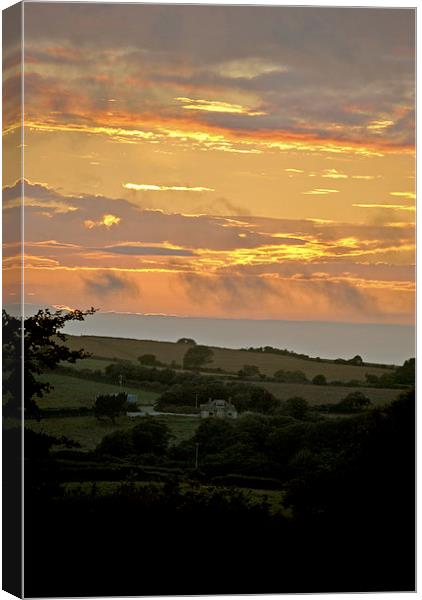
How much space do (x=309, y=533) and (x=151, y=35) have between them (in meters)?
4.21

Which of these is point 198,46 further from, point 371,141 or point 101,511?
point 101,511

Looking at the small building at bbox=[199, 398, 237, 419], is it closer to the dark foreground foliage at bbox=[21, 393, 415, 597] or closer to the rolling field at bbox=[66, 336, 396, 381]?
the dark foreground foliage at bbox=[21, 393, 415, 597]

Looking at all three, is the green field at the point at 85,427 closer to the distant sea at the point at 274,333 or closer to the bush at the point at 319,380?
the distant sea at the point at 274,333

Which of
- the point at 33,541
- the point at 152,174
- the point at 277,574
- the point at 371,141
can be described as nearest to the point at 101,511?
the point at 33,541

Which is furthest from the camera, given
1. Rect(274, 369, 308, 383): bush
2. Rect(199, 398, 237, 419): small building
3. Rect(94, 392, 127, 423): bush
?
Rect(274, 369, 308, 383): bush

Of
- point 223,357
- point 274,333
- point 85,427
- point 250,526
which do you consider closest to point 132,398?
point 85,427

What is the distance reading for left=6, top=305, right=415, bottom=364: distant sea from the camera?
13.8 meters

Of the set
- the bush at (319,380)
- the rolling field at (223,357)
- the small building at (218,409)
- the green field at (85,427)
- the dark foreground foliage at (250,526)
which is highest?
the rolling field at (223,357)

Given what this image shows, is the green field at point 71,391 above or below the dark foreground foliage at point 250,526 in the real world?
above

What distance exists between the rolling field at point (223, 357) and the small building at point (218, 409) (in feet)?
0.90

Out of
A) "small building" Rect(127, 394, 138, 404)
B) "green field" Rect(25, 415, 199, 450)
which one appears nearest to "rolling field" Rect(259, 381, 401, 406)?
"green field" Rect(25, 415, 199, 450)

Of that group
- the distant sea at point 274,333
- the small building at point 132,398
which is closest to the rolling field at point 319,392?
the distant sea at point 274,333

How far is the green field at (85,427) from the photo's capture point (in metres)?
13.5

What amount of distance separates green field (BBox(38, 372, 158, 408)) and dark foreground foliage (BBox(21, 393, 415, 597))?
42 cm
